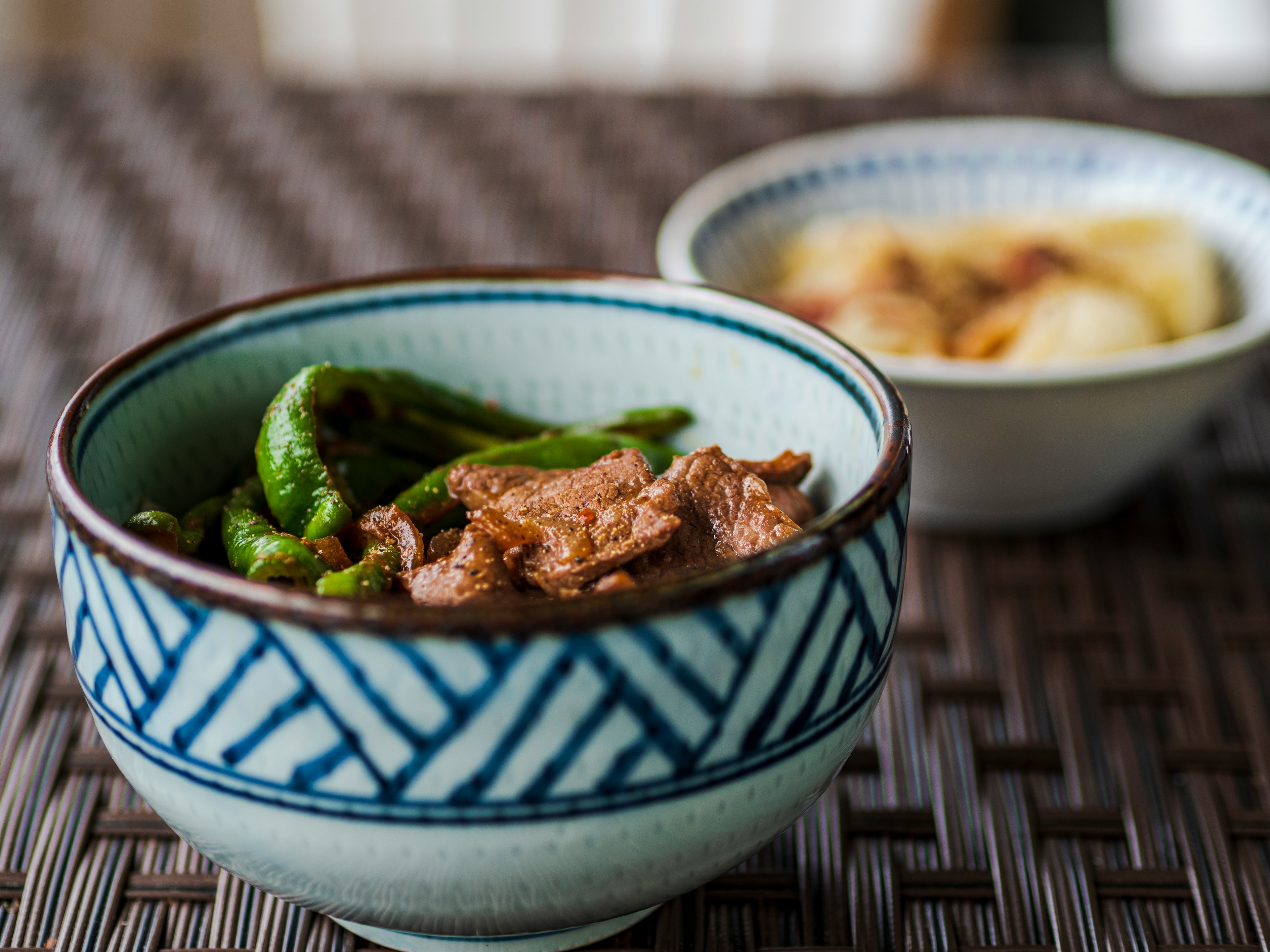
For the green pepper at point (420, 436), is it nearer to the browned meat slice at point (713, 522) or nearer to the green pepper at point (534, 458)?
the green pepper at point (534, 458)

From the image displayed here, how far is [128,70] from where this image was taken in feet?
7.48

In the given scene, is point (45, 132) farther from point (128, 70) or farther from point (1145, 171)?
point (1145, 171)

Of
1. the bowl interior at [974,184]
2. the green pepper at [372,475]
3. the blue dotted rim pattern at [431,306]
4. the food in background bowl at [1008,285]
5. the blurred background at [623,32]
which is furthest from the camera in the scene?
the blurred background at [623,32]

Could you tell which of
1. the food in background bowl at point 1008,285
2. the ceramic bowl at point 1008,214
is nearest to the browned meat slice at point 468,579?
the ceramic bowl at point 1008,214

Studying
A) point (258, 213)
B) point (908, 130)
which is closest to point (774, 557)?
point (908, 130)

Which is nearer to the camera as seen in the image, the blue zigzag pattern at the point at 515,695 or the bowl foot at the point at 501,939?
the blue zigzag pattern at the point at 515,695

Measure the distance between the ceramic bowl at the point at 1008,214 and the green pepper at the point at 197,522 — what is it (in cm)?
43

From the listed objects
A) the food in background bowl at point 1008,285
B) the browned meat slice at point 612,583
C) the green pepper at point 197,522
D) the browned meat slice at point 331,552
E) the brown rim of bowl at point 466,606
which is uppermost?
the brown rim of bowl at point 466,606

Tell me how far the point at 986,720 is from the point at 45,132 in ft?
5.98

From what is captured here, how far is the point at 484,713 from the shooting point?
0.61 metres

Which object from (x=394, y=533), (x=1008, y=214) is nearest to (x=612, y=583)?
(x=394, y=533)

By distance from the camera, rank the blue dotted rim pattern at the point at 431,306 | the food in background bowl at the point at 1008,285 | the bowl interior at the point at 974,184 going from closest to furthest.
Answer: the blue dotted rim pattern at the point at 431,306 < the food in background bowl at the point at 1008,285 < the bowl interior at the point at 974,184

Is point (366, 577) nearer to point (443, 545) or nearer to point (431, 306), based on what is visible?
point (443, 545)

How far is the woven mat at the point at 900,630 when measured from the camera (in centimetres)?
88
